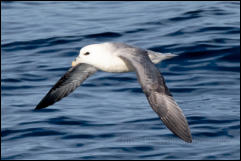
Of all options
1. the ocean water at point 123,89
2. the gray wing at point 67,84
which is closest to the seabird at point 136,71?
the gray wing at point 67,84

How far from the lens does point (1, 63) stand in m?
15.7

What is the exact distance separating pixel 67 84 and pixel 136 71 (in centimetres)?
180

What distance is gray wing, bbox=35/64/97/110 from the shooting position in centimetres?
973

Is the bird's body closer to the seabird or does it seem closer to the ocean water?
the seabird

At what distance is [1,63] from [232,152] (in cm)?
628

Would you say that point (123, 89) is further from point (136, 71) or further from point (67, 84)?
point (136, 71)

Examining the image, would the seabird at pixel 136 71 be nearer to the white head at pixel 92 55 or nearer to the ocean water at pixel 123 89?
the white head at pixel 92 55

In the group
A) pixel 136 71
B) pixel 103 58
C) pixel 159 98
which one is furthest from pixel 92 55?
pixel 159 98

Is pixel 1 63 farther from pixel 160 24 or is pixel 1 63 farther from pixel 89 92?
pixel 160 24

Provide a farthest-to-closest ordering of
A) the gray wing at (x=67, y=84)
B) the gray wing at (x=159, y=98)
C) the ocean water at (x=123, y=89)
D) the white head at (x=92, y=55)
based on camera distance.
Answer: the ocean water at (x=123, y=89) → the gray wing at (x=67, y=84) → the white head at (x=92, y=55) → the gray wing at (x=159, y=98)

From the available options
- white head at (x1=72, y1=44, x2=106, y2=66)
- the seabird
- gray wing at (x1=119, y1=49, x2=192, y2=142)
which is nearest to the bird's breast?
the seabird

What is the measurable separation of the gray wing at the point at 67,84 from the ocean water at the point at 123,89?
182 cm

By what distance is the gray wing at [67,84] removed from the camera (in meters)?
9.73

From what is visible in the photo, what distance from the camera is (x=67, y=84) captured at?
Answer: 32.1ft
